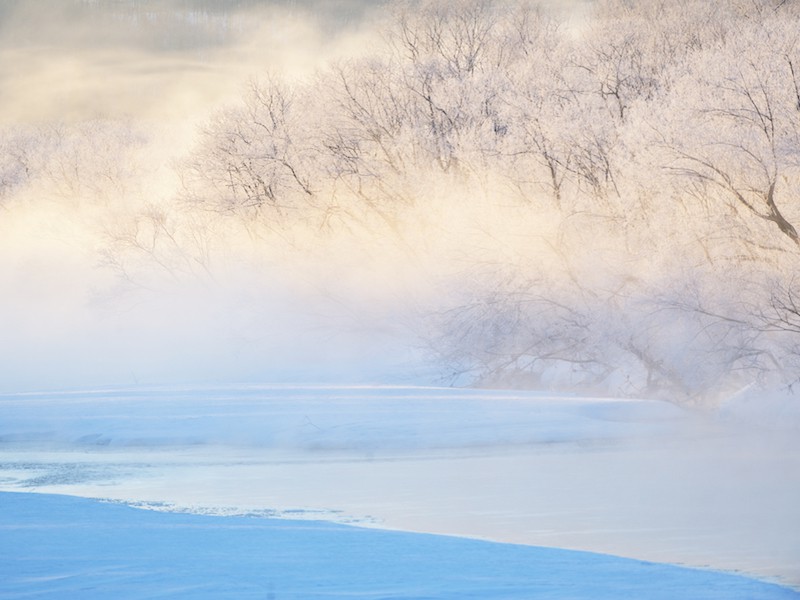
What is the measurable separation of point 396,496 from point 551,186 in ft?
48.6

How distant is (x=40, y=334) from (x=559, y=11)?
2105 centimetres

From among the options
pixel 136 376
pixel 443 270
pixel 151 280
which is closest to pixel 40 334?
pixel 151 280

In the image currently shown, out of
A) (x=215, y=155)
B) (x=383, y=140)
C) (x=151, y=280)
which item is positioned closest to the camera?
(x=383, y=140)

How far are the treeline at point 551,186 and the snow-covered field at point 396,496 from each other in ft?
6.27

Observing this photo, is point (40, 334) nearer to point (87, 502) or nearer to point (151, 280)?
point (151, 280)

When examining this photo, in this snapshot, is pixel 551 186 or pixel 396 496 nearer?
pixel 396 496

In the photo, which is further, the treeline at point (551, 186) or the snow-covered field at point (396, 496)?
the treeline at point (551, 186)

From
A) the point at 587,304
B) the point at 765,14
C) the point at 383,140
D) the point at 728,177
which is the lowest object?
the point at 587,304

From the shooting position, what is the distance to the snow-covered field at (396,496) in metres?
6.62

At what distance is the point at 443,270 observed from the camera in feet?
80.0

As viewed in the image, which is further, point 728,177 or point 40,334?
point 40,334

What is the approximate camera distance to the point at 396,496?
35.5 ft

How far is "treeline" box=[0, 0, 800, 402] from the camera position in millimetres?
19000

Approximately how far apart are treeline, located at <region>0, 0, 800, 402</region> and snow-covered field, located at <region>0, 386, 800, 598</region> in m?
1.91
